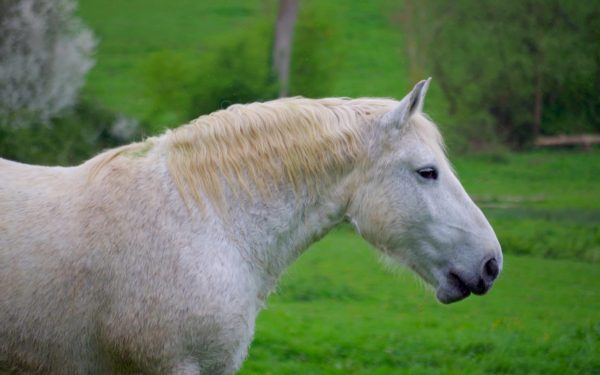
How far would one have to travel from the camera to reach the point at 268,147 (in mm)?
4535

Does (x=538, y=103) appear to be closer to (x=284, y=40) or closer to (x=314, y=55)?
(x=314, y=55)

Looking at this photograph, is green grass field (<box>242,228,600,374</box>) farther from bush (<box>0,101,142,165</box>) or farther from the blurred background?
bush (<box>0,101,142,165</box>)

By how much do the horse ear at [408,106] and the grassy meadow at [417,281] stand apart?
0.86 metres

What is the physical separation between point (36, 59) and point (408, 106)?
13.5 metres

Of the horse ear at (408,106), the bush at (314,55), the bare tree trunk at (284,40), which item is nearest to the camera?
the horse ear at (408,106)

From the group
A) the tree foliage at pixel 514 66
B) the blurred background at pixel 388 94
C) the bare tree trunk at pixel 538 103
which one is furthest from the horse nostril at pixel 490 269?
the bare tree trunk at pixel 538 103

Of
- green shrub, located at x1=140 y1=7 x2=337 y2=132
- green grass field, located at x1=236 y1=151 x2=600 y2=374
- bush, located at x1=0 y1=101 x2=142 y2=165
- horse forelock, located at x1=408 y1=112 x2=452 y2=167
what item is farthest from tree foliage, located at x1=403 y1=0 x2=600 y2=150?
horse forelock, located at x1=408 y1=112 x2=452 y2=167

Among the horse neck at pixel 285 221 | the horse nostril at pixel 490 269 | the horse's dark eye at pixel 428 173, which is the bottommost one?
the horse nostril at pixel 490 269

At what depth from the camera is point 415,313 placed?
33.6 feet

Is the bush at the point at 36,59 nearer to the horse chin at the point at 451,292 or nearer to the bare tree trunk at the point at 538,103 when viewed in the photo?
the bare tree trunk at the point at 538,103

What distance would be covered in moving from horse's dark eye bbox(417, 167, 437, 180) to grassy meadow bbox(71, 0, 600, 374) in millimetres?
591

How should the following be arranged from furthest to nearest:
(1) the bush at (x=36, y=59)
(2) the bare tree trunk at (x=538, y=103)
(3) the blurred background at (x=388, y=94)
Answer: (2) the bare tree trunk at (x=538, y=103), (1) the bush at (x=36, y=59), (3) the blurred background at (x=388, y=94)

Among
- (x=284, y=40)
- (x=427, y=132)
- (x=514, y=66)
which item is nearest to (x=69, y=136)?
(x=284, y=40)

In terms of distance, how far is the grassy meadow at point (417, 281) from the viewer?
7.71 m
